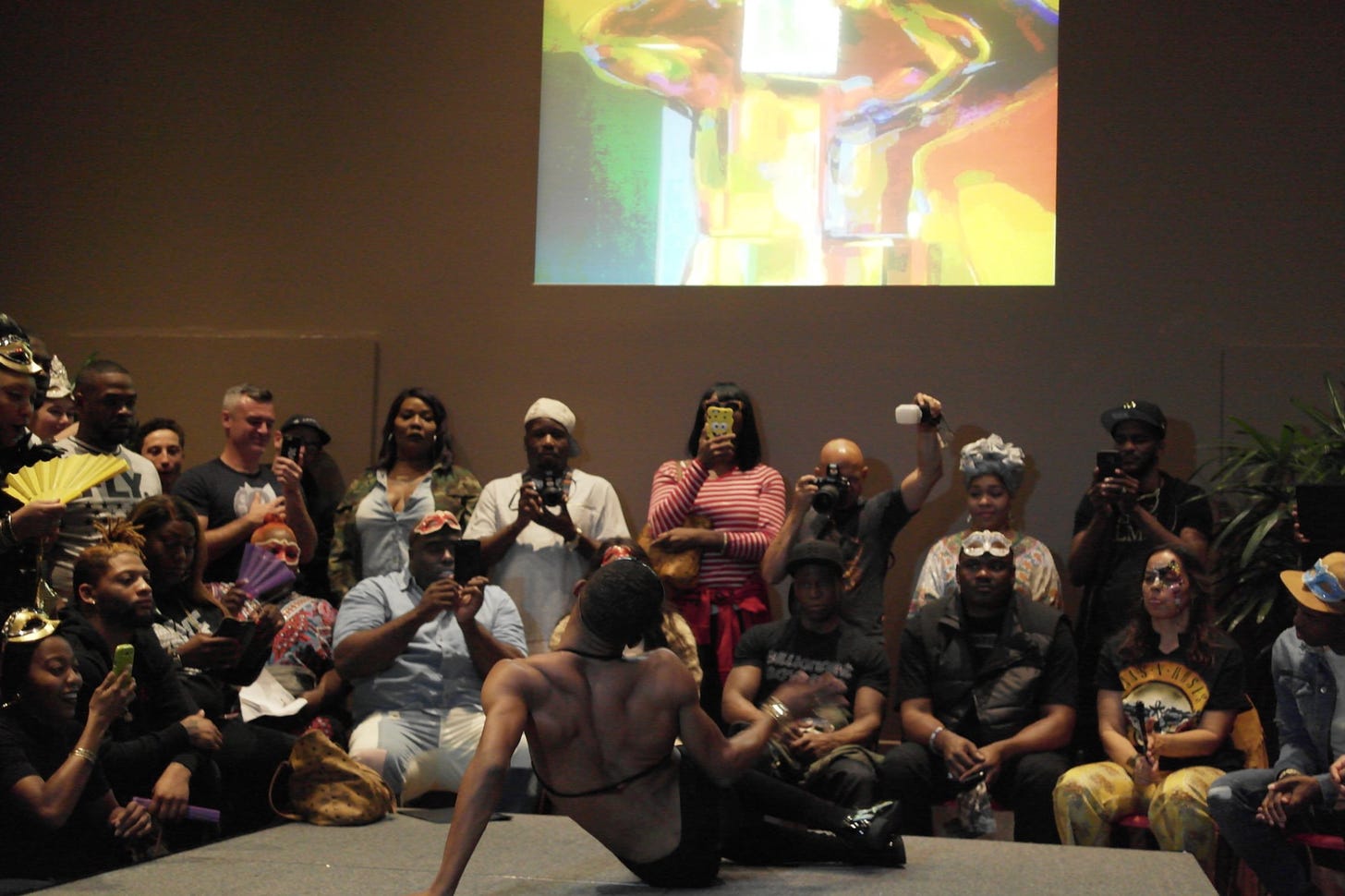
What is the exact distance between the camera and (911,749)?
182 inches

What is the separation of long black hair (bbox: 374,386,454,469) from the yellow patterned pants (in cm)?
256

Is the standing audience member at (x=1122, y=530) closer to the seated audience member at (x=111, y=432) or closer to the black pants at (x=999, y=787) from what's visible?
the black pants at (x=999, y=787)

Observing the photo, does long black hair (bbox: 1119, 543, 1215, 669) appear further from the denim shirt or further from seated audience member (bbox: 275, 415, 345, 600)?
seated audience member (bbox: 275, 415, 345, 600)

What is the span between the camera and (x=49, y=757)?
3.76 m

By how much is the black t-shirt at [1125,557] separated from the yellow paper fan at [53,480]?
3.17 metres

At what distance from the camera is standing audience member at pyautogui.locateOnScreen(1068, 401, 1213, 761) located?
491cm

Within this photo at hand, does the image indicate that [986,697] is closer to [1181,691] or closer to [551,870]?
[1181,691]

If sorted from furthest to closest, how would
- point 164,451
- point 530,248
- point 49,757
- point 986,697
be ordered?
point 530,248
point 164,451
point 986,697
point 49,757

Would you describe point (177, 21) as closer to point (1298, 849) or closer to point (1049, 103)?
point (1049, 103)

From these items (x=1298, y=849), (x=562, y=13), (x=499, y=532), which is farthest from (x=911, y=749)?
(x=562, y=13)

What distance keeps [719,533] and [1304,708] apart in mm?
1929

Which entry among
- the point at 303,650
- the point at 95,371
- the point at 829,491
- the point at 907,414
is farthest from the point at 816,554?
the point at 95,371

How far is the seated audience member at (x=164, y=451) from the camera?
216 inches

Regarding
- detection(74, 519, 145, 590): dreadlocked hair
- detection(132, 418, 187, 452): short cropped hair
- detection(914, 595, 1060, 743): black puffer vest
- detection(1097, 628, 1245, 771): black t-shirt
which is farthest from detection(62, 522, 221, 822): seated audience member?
detection(1097, 628, 1245, 771): black t-shirt
